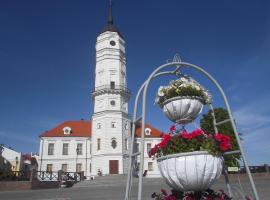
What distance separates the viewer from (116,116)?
43250mm

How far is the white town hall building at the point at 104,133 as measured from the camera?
137 ft

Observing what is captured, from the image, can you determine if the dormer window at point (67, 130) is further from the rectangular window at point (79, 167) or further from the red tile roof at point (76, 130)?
the rectangular window at point (79, 167)

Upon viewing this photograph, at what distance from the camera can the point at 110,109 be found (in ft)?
141

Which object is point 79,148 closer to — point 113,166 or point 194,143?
point 113,166

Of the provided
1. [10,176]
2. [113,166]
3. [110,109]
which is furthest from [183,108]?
[110,109]

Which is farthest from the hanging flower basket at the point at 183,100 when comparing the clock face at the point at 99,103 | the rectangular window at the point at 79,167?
the rectangular window at the point at 79,167

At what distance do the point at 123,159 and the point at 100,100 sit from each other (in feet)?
30.8

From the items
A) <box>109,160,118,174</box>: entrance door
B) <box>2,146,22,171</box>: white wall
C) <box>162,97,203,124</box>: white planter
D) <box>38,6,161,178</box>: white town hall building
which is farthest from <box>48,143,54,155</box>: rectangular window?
<box>162,97,203,124</box>: white planter

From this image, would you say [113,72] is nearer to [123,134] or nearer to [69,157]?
[123,134]

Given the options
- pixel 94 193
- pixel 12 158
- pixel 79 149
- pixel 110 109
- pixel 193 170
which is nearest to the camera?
pixel 193 170

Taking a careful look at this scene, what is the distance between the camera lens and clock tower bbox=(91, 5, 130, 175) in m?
41.4

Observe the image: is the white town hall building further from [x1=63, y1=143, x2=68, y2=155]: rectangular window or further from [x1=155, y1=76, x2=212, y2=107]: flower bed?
[x1=155, y1=76, x2=212, y2=107]: flower bed

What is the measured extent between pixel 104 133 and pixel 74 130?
10497 millimetres

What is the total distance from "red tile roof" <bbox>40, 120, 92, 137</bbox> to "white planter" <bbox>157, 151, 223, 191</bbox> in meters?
47.4
